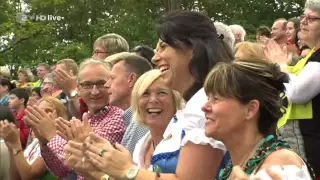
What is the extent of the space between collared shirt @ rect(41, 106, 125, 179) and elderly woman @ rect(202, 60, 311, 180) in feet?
6.57

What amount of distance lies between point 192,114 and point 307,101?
1.43m

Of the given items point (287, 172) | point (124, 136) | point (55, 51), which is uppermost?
point (287, 172)

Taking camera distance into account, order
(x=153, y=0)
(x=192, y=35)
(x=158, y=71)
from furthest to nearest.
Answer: (x=153, y=0), (x=158, y=71), (x=192, y=35)

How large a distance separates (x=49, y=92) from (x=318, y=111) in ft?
17.2

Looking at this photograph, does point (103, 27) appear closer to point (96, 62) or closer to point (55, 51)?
point (55, 51)

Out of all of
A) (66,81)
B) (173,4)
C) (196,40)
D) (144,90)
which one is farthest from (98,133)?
(173,4)

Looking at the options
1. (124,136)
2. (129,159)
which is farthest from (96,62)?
(129,159)

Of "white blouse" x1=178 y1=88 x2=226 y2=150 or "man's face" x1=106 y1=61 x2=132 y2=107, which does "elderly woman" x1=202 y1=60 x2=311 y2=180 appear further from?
"man's face" x1=106 y1=61 x2=132 y2=107

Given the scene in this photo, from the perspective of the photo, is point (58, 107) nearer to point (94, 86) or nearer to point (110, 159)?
point (94, 86)

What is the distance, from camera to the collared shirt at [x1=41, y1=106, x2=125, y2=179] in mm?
4840

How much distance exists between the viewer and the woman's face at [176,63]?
3.53m

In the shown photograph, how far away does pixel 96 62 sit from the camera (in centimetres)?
537

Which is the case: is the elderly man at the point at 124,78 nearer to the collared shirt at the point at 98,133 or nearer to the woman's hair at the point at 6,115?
the collared shirt at the point at 98,133

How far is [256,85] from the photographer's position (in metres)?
2.87
